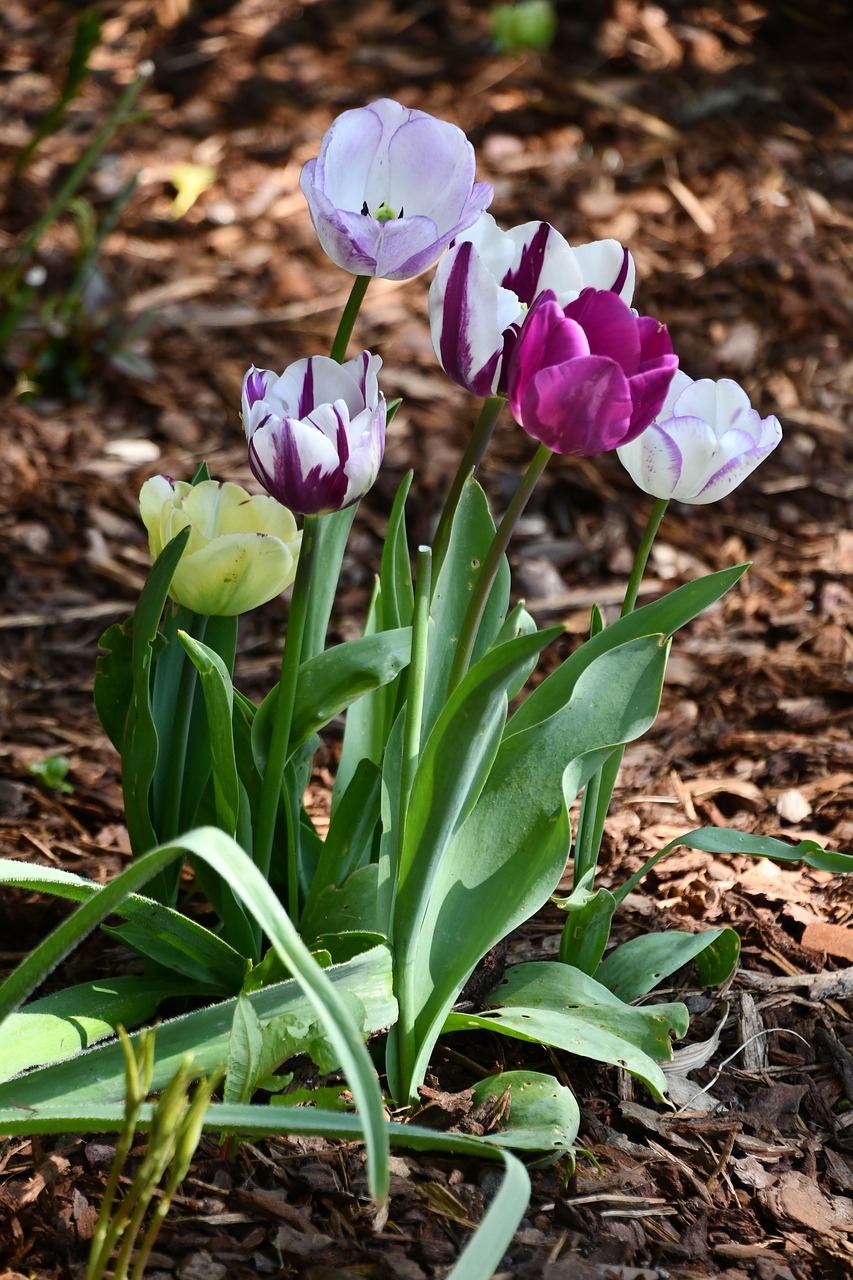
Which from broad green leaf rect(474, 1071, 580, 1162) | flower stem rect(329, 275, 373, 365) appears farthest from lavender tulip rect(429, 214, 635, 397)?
broad green leaf rect(474, 1071, 580, 1162)

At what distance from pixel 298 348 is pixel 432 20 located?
194cm

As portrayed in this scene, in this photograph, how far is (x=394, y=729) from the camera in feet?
4.07

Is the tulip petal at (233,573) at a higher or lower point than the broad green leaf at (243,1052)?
higher

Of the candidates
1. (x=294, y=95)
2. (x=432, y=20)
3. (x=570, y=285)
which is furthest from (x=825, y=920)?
(x=432, y=20)

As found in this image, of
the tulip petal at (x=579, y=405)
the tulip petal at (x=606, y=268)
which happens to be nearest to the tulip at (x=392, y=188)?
the tulip petal at (x=606, y=268)

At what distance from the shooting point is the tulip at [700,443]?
1.15m

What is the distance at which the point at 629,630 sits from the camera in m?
1.28

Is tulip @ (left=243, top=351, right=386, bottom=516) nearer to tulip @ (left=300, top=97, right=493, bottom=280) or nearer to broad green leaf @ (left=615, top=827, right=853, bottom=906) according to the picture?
tulip @ (left=300, top=97, right=493, bottom=280)

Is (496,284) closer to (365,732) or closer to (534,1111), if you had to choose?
(365,732)

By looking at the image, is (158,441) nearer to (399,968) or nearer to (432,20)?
(399,968)

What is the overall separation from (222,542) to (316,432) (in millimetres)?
208

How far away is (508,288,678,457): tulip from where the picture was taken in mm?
933

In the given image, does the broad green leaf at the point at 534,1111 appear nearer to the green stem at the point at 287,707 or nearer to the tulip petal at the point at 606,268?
the green stem at the point at 287,707

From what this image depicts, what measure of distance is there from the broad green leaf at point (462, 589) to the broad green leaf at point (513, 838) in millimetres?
125
